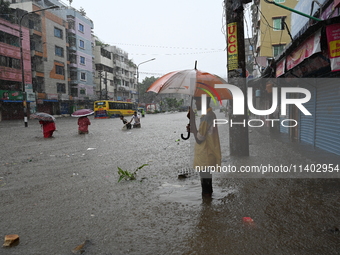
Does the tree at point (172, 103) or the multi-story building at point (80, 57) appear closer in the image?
the multi-story building at point (80, 57)

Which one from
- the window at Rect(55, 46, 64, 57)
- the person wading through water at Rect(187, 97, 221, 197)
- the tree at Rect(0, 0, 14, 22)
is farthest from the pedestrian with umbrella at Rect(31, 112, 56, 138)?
the window at Rect(55, 46, 64, 57)

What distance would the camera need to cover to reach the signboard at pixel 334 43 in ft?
16.4

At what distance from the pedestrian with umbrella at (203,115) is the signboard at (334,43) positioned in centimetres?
225

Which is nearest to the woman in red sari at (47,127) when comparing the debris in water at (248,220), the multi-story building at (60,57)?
the debris in water at (248,220)

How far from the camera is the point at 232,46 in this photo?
739cm

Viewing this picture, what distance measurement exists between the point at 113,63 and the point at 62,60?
19.3 metres

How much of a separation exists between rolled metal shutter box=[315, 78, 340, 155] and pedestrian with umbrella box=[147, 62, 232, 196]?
4.93 m

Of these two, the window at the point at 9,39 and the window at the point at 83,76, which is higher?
the window at the point at 9,39

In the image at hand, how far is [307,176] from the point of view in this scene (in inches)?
226

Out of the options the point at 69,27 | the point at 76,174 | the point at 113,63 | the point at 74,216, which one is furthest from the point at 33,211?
the point at 113,63

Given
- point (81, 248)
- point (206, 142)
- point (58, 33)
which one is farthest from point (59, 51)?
point (81, 248)

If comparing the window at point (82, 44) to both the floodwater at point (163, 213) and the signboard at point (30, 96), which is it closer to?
the signboard at point (30, 96)

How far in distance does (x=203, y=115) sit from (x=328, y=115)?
586 centimetres

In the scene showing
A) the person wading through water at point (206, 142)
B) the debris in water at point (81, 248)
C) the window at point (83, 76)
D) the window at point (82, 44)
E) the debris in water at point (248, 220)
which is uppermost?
the window at point (82, 44)
